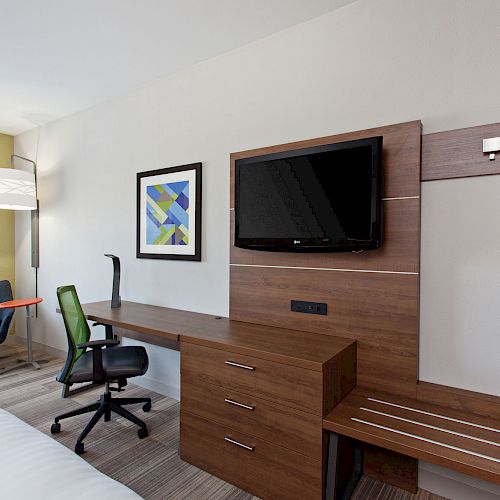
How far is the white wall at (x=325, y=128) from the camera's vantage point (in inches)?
70.8

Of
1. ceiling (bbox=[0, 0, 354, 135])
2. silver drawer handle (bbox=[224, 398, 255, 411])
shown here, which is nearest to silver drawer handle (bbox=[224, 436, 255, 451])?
silver drawer handle (bbox=[224, 398, 255, 411])

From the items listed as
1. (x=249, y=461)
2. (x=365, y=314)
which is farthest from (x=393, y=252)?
(x=249, y=461)

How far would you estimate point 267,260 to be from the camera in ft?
7.97

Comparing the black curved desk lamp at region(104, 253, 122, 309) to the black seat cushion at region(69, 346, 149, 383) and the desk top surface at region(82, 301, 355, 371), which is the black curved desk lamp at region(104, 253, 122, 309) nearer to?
the desk top surface at region(82, 301, 355, 371)

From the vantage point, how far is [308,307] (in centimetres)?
223

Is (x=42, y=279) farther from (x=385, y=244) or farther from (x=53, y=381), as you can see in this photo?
(x=385, y=244)

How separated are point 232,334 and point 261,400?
0.46m

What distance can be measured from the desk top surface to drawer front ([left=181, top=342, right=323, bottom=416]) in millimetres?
39

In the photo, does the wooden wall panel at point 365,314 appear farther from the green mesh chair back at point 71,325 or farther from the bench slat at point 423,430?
the green mesh chair back at point 71,325

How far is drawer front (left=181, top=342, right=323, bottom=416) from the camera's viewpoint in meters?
1.69

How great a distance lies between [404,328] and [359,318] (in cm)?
24

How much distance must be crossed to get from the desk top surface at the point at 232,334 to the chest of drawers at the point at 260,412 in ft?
0.05

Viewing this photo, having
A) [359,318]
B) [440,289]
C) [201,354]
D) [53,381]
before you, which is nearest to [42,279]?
[53,381]

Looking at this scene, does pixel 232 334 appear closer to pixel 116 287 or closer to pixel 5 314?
pixel 116 287
